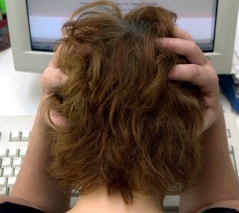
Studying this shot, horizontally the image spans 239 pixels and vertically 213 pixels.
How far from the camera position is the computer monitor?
0.67 metres

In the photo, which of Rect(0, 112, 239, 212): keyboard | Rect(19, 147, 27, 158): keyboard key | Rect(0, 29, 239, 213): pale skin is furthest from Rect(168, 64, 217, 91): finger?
Rect(19, 147, 27, 158): keyboard key

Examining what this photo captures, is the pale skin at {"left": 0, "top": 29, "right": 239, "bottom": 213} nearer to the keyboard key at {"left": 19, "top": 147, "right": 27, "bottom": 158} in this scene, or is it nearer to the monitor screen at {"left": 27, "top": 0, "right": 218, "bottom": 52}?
the keyboard key at {"left": 19, "top": 147, "right": 27, "bottom": 158}

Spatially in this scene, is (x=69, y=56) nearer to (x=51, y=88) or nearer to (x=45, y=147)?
(x=51, y=88)

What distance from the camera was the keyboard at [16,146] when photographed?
0.63 meters

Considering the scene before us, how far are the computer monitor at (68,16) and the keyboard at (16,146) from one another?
106 millimetres

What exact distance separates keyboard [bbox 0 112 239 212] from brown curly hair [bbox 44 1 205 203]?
0.59 feet

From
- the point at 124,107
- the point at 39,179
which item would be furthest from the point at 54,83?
the point at 39,179

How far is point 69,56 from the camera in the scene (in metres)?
0.45

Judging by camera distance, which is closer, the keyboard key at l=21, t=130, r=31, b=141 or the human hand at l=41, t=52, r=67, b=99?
the human hand at l=41, t=52, r=67, b=99

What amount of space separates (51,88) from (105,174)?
0.13 m

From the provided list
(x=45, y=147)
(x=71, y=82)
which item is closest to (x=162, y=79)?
(x=71, y=82)

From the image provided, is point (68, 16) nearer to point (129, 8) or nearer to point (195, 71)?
Result: point (129, 8)

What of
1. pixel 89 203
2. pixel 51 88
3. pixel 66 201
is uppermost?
pixel 51 88

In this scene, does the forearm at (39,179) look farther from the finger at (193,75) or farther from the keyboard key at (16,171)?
the finger at (193,75)
